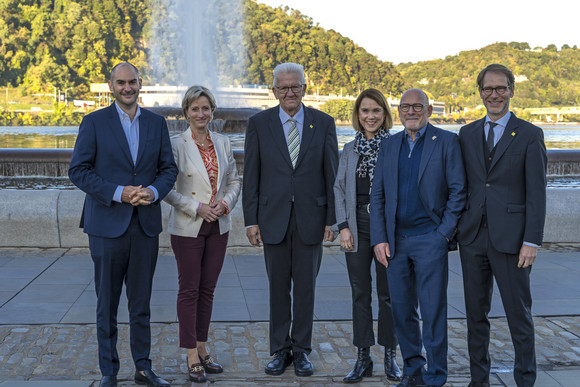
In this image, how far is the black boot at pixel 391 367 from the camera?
160 inches

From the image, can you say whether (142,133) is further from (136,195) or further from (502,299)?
(502,299)

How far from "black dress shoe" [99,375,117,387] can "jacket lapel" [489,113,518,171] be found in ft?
7.88

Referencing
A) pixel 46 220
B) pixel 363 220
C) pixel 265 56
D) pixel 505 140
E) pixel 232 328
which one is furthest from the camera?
pixel 265 56

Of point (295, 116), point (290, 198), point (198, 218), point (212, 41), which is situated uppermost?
point (212, 41)

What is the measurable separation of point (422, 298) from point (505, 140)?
99 centimetres

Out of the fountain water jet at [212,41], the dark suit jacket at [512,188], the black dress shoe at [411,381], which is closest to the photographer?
the dark suit jacket at [512,188]

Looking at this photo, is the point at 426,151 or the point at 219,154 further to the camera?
the point at 219,154

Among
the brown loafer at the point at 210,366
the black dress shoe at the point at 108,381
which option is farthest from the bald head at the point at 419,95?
the black dress shoe at the point at 108,381

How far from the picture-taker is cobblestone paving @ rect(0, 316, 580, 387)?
4.05 metres

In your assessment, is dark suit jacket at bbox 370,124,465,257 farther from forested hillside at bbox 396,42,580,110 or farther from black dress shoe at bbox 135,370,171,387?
forested hillside at bbox 396,42,580,110

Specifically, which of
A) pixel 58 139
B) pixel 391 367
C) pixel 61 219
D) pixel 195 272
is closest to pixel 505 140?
pixel 391 367

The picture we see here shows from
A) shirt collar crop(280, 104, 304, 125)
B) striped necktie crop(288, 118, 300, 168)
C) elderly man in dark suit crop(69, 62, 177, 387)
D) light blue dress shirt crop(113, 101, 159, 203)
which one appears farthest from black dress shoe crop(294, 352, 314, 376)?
shirt collar crop(280, 104, 304, 125)

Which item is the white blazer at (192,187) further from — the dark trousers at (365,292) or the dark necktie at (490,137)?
the dark necktie at (490,137)

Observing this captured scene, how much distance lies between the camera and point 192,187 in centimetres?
419
